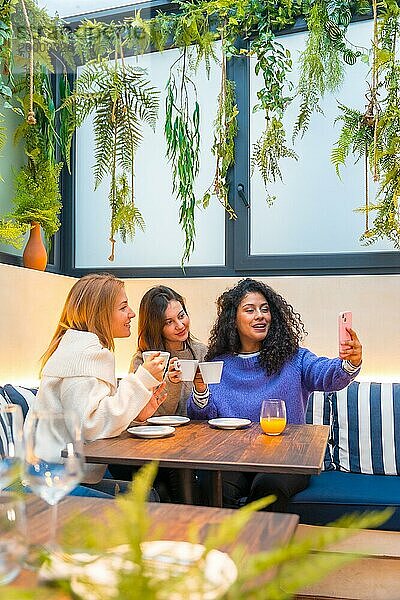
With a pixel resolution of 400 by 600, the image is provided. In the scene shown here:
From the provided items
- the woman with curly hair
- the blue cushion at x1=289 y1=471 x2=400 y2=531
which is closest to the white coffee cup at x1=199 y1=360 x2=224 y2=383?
the woman with curly hair

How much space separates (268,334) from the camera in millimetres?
2949

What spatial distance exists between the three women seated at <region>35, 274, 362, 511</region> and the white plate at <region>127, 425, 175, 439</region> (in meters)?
0.05

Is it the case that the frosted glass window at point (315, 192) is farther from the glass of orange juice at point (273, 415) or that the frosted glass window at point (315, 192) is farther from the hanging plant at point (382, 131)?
the glass of orange juice at point (273, 415)

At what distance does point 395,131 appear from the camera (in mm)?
3303

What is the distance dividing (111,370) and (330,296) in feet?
4.97

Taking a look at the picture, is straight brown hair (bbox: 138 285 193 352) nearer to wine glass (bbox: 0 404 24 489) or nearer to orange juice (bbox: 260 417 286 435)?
orange juice (bbox: 260 417 286 435)

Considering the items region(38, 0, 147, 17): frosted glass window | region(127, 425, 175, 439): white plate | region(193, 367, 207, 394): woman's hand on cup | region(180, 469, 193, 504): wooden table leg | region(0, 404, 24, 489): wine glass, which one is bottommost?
region(180, 469, 193, 504): wooden table leg

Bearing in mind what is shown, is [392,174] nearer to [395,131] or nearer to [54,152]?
[395,131]

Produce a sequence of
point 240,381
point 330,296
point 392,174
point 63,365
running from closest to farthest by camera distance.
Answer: point 63,365 → point 240,381 → point 392,174 → point 330,296

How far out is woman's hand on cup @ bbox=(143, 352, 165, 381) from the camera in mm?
2320

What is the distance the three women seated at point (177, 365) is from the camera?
7.54 ft

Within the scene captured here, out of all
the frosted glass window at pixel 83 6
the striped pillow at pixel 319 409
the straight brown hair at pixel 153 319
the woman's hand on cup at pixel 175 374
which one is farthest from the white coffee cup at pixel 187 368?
the frosted glass window at pixel 83 6

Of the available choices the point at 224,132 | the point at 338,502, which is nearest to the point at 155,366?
the point at 338,502

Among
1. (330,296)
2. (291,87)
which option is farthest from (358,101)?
(330,296)
